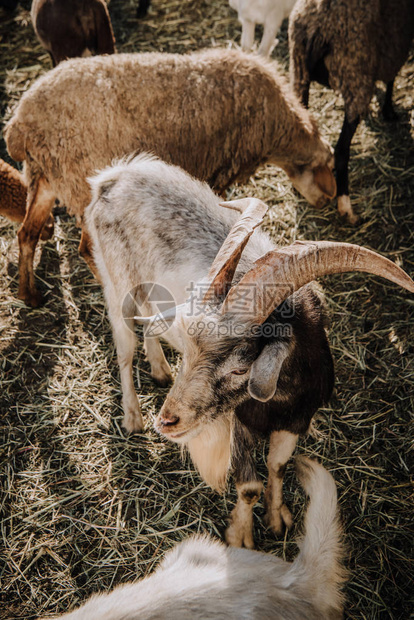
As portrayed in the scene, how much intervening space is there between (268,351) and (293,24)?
3811 mm

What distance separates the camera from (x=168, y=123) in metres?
3.55

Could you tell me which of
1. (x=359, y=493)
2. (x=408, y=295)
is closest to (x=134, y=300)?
(x=359, y=493)

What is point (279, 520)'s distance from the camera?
287 centimetres

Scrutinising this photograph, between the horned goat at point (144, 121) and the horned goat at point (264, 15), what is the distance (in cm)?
205

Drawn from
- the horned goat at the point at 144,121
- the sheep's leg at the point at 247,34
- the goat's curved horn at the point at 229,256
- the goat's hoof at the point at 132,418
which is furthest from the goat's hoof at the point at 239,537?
the sheep's leg at the point at 247,34

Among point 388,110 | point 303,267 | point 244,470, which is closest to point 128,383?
point 244,470

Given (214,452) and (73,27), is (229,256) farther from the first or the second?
(73,27)

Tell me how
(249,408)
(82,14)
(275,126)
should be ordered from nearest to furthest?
(249,408)
(275,126)
(82,14)

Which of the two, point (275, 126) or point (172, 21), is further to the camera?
point (172, 21)

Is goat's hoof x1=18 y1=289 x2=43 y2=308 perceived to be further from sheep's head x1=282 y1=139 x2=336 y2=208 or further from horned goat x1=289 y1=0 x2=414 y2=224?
horned goat x1=289 y1=0 x2=414 y2=224

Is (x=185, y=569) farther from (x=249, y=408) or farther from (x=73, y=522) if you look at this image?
(x=73, y=522)

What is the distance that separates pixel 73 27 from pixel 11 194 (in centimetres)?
199

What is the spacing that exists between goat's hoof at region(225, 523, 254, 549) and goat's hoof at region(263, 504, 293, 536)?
16 centimetres

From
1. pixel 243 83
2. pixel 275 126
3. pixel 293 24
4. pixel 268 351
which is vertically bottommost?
pixel 268 351
